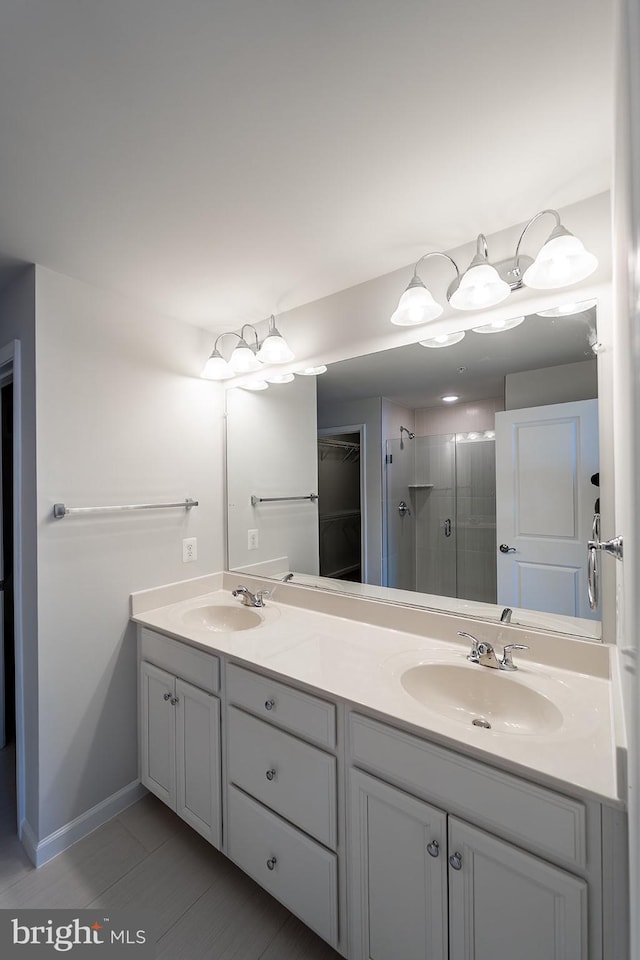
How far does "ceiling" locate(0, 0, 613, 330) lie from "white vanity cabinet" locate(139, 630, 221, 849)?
1.54 meters

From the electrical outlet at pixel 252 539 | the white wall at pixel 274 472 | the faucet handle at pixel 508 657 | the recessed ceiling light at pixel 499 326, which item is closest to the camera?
the faucet handle at pixel 508 657

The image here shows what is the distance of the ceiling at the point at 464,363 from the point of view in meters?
1.29

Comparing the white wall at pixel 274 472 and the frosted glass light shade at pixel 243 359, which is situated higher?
the frosted glass light shade at pixel 243 359

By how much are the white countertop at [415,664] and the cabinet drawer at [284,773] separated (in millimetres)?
208

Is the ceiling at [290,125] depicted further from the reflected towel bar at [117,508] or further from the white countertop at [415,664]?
the white countertop at [415,664]

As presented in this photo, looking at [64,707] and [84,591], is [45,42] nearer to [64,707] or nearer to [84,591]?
[84,591]

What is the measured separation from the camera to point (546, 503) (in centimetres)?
134

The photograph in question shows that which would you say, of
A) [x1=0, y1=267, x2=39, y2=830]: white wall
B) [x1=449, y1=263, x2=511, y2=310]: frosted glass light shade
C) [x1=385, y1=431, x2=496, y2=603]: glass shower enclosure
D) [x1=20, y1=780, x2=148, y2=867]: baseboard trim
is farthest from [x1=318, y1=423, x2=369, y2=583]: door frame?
[x1=20, y1=780, x2=148, y2=867]: baseboard trim

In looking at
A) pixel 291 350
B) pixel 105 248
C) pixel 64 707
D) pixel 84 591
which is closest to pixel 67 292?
pixel 105 248

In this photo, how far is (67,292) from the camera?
164cm

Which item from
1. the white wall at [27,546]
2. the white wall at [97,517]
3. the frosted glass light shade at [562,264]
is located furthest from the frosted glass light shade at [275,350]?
the frosted glass light shade at [562,264]

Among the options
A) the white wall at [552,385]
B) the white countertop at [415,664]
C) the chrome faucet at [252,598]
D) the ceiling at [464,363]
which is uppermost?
the ceiling at [464,363]

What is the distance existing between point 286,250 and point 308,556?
1320mm

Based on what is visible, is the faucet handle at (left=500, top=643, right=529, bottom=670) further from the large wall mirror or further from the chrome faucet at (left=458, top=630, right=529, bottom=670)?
the large wall mirror
